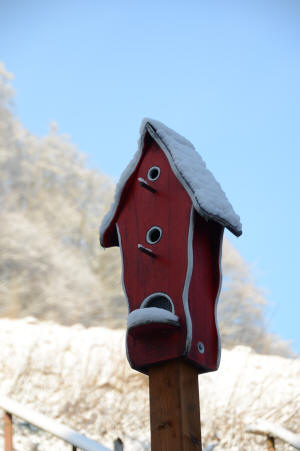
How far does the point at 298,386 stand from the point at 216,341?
398 cm

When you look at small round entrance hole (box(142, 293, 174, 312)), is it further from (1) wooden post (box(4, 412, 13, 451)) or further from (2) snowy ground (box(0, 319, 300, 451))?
(2) snowy ground (box(0, 319, 300, 451))

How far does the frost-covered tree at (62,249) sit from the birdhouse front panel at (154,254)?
29.1ft

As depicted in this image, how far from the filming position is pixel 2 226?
12.6 m

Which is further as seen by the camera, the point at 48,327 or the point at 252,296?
the point at 252,296

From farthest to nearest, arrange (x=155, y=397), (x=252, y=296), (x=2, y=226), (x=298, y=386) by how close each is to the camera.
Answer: (x=252, y=296) < (x=2, y=226) < (x=298, y=386) < (x=155, y=397)

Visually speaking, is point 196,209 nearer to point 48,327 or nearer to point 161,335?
point 161,335

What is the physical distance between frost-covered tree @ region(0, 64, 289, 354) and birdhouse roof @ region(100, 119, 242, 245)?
8.81 m

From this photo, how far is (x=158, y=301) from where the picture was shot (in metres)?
2.44

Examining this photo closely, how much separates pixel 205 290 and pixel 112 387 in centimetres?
386

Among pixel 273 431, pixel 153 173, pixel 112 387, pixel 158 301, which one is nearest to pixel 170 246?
pixel 158 301

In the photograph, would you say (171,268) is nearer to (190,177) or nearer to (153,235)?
(153,235)

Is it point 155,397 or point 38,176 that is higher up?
point 38,176

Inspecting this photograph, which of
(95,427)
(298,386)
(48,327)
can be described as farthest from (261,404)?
(48,327)

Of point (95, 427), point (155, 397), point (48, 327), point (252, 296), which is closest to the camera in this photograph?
point (155, 397)
